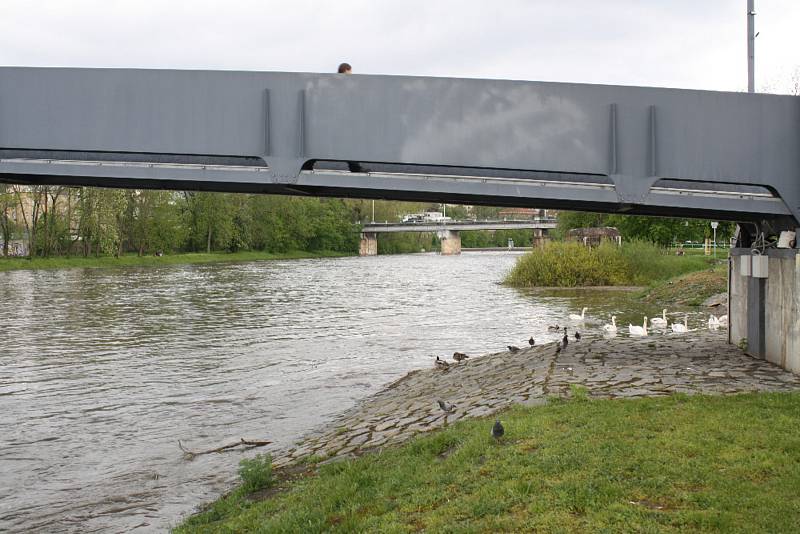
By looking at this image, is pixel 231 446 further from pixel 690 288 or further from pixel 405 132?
pixel 690 288

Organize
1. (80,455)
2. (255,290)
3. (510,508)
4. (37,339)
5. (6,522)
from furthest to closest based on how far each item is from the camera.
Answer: (255,290) → (37,339) → (80,455) → (6,522) → (510,508)

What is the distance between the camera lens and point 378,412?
437 inches

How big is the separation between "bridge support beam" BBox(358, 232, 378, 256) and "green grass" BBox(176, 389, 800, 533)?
109 m

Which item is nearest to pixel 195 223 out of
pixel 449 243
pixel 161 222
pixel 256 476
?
pixel 161 222

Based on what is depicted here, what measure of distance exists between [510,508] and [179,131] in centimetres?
737

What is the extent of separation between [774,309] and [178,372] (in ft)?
40.6

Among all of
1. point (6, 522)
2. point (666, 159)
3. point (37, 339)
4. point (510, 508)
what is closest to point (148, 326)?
point (37, 339)

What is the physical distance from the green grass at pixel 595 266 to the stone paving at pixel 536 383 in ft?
95.3

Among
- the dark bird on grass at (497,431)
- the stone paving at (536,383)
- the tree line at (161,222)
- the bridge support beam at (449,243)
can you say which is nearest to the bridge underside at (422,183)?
the stone paving at (536,383)

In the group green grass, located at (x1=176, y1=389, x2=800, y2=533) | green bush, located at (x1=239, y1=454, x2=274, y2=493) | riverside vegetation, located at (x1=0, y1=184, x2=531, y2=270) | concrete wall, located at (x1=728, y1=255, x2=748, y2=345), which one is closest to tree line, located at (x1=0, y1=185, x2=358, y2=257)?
riverside vegetation, located at (x1=0, y1=184, x2=531, y2=270)

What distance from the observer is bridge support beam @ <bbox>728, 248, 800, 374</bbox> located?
10.3m

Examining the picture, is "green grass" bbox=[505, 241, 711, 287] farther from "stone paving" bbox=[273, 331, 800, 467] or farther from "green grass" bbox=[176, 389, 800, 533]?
"green grass" bbox=[176, 389, 800, 533]

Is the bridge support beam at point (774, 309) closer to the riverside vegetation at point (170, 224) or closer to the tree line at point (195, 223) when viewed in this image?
the tree line at point (195, 223)

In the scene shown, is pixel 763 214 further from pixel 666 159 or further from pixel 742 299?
pixel 742 299
